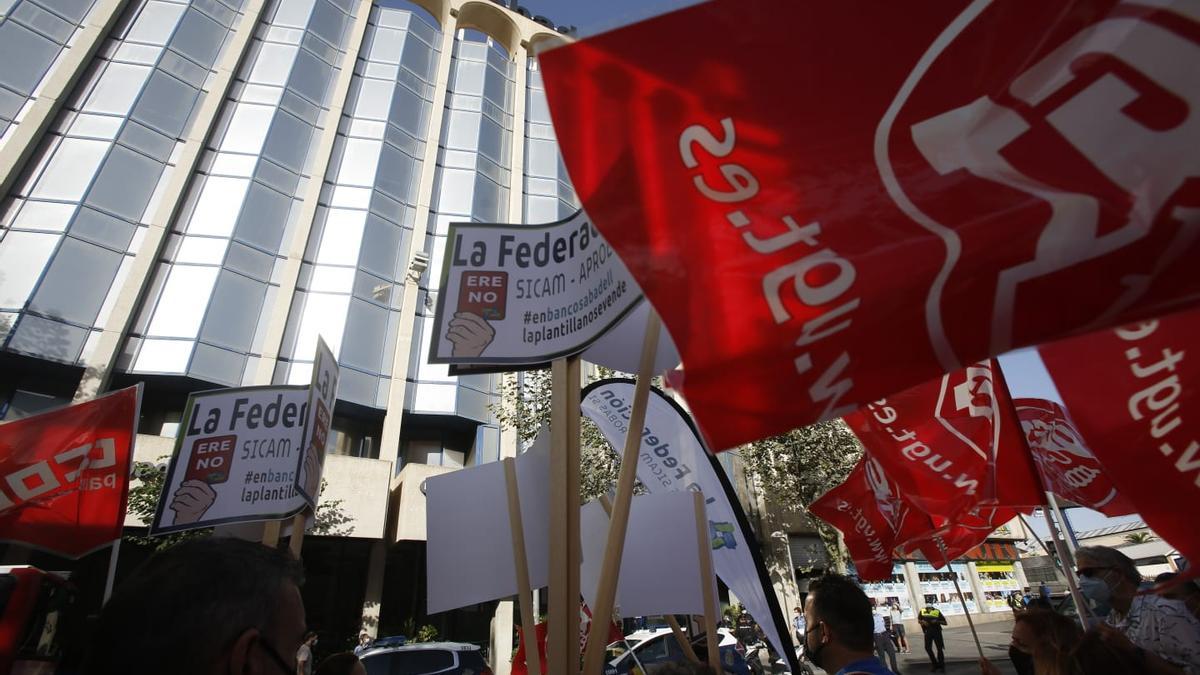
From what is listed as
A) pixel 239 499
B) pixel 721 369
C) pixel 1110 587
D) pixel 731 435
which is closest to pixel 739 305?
pixel 721 369

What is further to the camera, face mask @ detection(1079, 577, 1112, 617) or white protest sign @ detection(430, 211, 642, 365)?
face mask @ detection(1079, 577, 1112, 617)

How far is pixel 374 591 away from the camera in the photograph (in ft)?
53.9

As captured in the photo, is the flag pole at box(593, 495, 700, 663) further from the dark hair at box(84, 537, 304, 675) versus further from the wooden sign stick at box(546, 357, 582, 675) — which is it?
the dark hair at box(84, 537, 304, 675)

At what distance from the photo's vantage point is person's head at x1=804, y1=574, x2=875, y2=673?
253cm

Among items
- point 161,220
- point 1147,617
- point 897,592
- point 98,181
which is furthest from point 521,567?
point 897,592

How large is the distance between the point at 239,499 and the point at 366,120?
858 inches

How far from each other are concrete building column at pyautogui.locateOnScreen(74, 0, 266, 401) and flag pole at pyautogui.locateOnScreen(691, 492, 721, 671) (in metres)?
17.2

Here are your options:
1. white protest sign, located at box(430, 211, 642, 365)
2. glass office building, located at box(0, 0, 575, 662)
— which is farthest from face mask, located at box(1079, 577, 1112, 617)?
glass office building, located at box(0, 0, 575, 662)

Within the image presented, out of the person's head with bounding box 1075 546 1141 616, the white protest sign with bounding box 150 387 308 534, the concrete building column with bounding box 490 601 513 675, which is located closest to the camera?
the person's head with bounding box 1075 546 1141 616

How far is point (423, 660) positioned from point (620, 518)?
26.3ft

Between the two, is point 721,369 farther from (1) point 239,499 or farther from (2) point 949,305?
(1) point 239,499

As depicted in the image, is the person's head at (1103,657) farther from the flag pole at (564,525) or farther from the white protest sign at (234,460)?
the white protest sign at (234,460)

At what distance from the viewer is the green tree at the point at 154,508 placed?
12789 millimetres

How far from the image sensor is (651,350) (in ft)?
8.00
